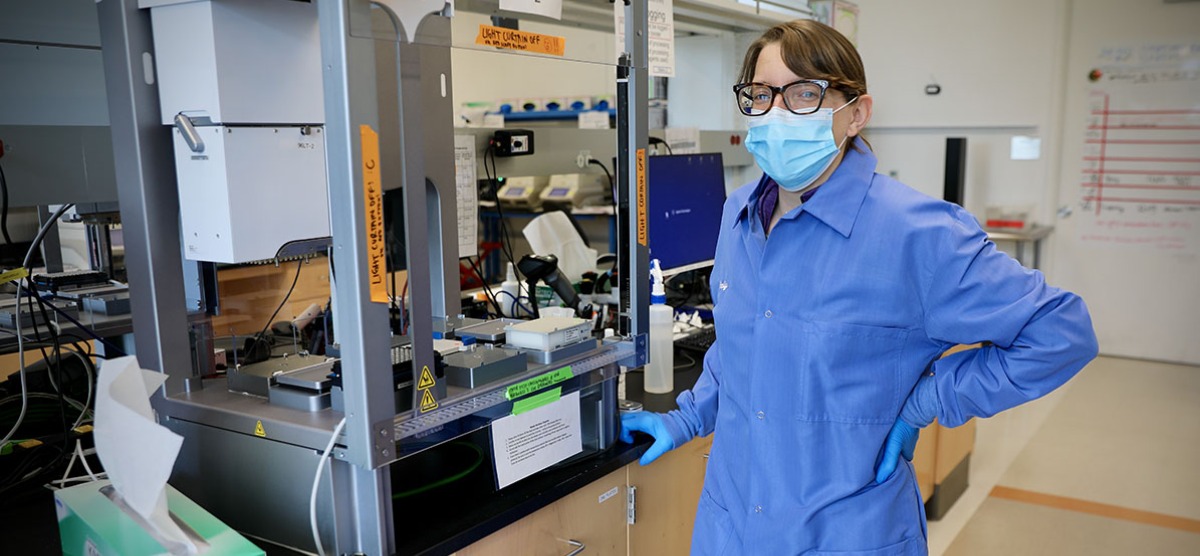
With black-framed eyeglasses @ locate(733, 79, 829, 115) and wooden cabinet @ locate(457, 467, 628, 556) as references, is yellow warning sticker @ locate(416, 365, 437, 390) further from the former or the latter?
black-framed eyeglasses @ locate(733, 79, 829, 115)

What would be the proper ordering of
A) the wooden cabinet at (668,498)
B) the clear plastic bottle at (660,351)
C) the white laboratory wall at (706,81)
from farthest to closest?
the white laboratory wall at (706,81) → the clear plastic bottle at (660,351) → the wooden cabinet at (668,498)

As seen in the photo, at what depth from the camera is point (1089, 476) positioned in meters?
3.28

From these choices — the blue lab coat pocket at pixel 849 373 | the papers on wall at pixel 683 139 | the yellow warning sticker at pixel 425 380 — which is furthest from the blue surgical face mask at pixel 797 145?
the papers on wall at pixel 683 139

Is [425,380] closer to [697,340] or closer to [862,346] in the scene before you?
[862,346]

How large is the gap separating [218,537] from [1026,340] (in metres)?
1.06

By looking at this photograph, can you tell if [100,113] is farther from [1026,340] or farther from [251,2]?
[1026,340]

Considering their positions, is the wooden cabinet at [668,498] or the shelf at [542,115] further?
the shelf at [542,115]

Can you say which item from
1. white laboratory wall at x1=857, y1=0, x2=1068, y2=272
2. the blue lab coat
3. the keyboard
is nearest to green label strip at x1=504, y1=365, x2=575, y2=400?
the blue lab coat

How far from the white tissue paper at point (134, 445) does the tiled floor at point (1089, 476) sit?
237 cm

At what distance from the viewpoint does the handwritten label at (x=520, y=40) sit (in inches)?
48.4

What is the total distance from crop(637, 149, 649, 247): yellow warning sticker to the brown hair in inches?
13.3

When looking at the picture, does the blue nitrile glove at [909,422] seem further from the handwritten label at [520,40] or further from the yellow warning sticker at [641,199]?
the handwritten label at [520,40]

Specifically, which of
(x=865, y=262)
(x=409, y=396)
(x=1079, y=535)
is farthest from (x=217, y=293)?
(x=1079, y=535)

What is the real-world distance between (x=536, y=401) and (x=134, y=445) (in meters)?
0.55
